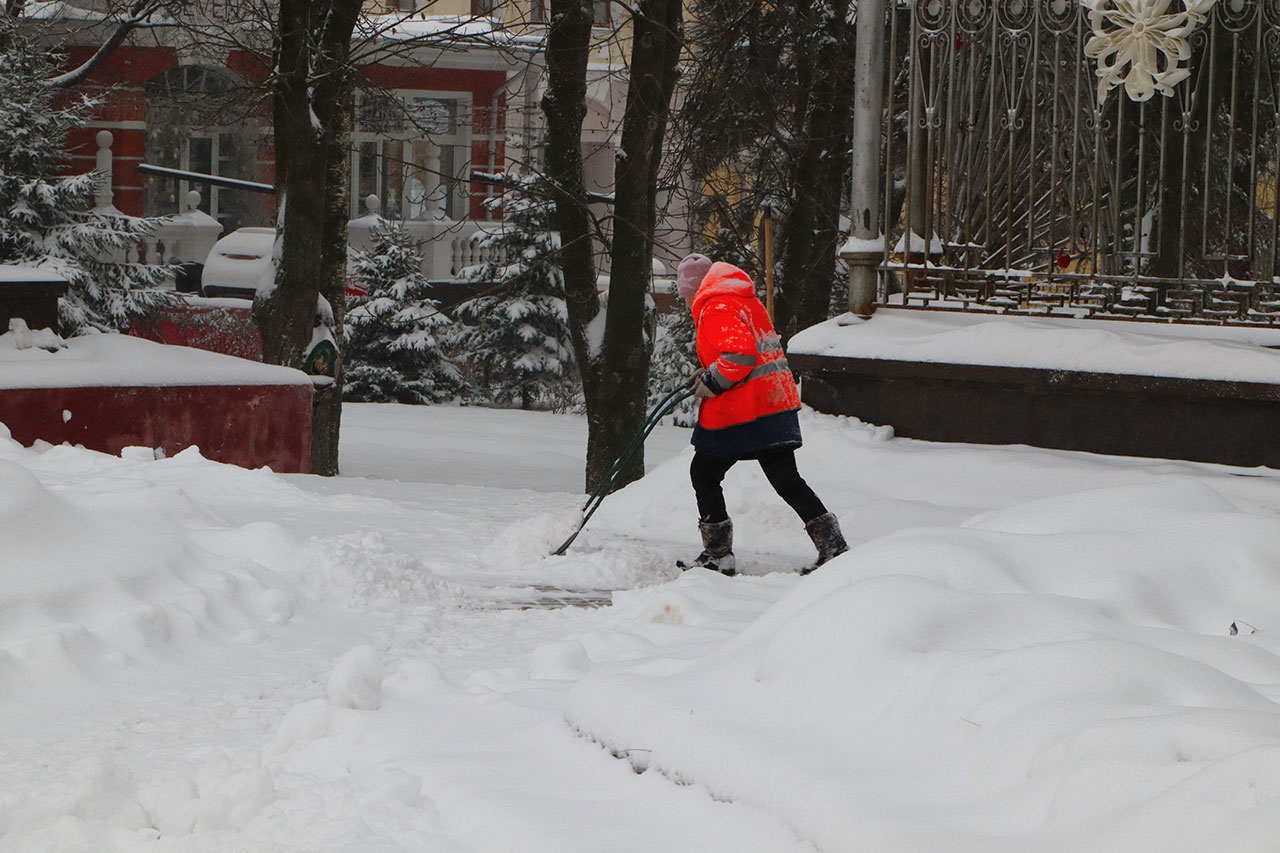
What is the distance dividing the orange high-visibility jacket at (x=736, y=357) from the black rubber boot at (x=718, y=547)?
1.53 ft

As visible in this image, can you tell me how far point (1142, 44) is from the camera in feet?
25.0

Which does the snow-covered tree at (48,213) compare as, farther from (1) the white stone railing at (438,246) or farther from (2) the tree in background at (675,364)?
(1) the white stone railing at (438,246)

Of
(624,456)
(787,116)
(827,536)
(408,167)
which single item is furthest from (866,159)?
(408,167)

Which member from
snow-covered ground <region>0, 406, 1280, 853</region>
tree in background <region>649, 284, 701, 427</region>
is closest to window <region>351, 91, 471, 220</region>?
tree in background <region>649, 284, 701, 427</region>

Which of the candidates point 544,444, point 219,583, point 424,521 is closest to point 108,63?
point 544,444

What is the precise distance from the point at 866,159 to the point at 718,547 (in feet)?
9.29

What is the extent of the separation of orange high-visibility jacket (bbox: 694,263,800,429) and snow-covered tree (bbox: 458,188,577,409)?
47.4 feet

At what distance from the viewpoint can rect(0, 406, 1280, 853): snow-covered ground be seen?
2.85m

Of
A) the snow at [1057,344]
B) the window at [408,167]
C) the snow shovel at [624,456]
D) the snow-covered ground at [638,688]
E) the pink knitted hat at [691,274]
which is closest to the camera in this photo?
the snow-covered ground at [638,688]

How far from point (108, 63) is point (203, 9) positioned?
17565 millimetres

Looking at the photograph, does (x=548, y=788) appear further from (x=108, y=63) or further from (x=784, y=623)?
(x=108, y=63)

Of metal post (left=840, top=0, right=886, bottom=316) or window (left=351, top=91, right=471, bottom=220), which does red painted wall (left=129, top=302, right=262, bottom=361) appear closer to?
window (left=351, top=91, right=471, bottom=220)

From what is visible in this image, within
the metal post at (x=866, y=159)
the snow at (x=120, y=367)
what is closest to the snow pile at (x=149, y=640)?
the snow at (x=120, y=367)

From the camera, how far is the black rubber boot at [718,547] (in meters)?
6.61
